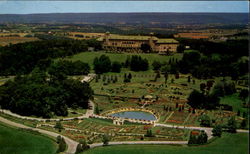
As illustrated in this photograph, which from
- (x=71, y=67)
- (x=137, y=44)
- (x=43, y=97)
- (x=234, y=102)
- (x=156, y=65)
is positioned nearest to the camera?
(x=43, y=97)

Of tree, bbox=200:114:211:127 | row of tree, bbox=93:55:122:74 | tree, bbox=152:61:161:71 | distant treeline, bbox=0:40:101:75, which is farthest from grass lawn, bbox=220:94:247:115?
distant treeline, bbox=0:40:101:75

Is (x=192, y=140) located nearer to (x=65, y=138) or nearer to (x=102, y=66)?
(x=65, y=138)

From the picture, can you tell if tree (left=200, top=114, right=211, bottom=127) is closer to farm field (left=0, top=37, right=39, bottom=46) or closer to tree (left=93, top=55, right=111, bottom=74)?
tree (left=93, top=55, right=111, bottom=74)

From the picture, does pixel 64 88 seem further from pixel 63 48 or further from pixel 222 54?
pixel 63 48

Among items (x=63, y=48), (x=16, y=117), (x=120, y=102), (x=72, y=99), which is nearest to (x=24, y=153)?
(x=16, y=117)

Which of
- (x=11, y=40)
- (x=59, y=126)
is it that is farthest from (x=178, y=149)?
(x=11, y=40)
